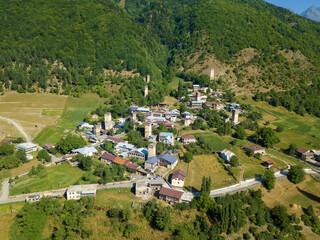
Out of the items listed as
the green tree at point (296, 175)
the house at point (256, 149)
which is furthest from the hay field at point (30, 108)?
the green tree at point (296, 175)

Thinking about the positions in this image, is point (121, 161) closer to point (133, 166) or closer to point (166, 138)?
point (133, 166)

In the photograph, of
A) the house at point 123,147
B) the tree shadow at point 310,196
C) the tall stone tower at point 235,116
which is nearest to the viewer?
the tree shadow at point 310,196

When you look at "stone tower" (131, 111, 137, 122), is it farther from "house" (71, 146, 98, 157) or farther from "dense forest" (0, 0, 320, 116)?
"house" (71, 146, 98, 157)

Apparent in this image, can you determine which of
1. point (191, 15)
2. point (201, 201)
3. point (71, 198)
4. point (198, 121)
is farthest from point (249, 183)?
point (191, 15)

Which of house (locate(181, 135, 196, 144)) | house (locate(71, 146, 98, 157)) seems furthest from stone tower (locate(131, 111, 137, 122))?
house (locate(71, 146, 98, 157))

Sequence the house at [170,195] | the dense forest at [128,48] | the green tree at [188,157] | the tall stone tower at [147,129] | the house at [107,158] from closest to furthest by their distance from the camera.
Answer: the house at [170,195]
the house at [107,158]
the green tree at [188,157]
the tall stone tower at [147,129]
the dense forest at [128,48]

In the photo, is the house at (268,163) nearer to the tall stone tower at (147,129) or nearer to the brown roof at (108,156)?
the tall stone tower at (147,129)
